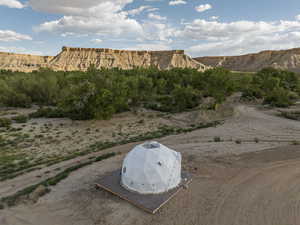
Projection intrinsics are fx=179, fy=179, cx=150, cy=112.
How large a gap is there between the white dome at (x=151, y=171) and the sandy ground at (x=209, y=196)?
66 centimetres

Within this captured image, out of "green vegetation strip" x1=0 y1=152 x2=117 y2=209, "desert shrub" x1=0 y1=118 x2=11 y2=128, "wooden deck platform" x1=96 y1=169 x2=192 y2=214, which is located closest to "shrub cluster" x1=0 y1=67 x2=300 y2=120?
"desert shrub" x1=0 y1=118 x2=11 y2=128

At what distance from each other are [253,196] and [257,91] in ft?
93.5

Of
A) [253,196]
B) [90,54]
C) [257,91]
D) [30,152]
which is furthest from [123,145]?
[90,54]

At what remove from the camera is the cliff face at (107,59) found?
10881cm

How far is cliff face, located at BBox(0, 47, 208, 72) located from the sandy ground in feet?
333

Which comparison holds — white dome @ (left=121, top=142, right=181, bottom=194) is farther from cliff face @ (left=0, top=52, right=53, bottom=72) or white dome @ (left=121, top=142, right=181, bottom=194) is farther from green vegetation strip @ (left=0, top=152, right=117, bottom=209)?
cliff face @ (left=0, top=52, right=53, bottom=72)

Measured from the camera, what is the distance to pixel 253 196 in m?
7.06

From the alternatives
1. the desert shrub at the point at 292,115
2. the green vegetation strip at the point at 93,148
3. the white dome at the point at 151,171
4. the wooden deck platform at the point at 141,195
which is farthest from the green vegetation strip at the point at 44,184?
the desert shrub at the point at 292,115

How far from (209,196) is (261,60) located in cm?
11900

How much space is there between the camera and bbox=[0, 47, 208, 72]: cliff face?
109 metres

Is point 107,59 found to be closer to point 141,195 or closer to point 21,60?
point 21,60

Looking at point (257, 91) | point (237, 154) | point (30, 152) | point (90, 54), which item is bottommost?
point (30, 152)

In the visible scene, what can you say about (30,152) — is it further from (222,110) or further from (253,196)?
(222,110)

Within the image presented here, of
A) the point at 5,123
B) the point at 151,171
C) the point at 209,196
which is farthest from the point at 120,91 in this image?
the point at 209,196
